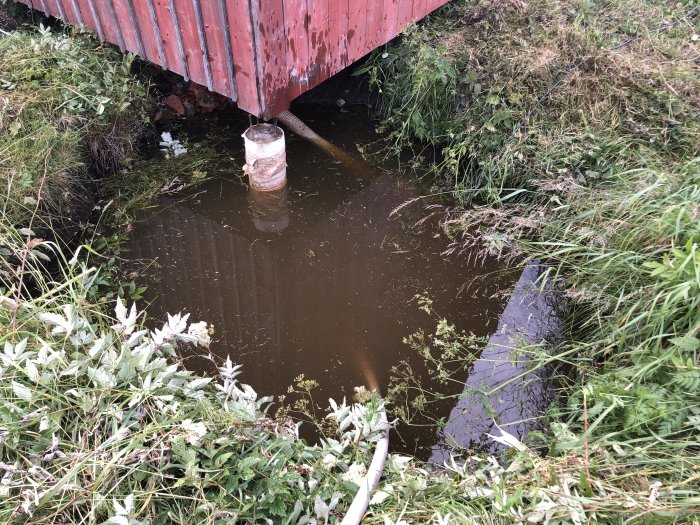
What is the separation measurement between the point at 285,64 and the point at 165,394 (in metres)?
2.43

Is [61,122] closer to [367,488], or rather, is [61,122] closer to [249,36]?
[249,36]

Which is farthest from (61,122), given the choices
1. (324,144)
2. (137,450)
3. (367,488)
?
(367,488)

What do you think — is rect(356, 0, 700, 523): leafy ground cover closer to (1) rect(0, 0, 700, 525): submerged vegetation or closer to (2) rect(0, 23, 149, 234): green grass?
(1) rect(0, 0, 700, 525): submerged vegetation

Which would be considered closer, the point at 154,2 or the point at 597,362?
the point at 597,362

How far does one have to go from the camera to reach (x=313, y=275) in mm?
3527

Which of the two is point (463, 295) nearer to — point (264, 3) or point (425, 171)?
point (425, 171)

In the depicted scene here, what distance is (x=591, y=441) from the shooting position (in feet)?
7.34

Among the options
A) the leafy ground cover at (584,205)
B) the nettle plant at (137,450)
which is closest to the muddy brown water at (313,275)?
the leafy ground cover at (584,205)

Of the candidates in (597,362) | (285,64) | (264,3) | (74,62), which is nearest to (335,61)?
(285,64)

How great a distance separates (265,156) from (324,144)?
0.85m

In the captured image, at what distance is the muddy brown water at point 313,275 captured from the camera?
301 centimetres

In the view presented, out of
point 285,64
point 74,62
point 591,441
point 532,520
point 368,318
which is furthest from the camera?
point 74,62

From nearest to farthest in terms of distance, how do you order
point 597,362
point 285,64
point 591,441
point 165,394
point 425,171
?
point 165,394 → point 591,441 → point 597,362 → point 285,64 → point 425,171

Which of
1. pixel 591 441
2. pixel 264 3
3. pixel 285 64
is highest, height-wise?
pixel 264 3
